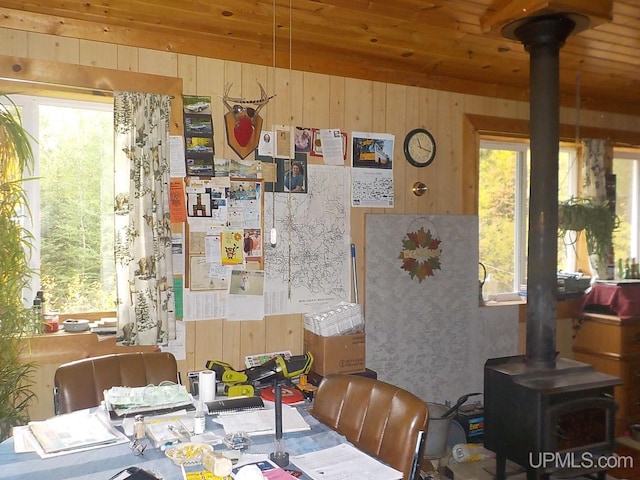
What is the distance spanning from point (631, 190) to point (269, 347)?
367 centimetres

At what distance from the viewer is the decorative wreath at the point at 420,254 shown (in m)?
3.71

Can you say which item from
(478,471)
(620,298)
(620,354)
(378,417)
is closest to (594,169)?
(620,298)

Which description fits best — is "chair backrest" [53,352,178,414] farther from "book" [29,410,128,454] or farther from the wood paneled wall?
the wood paneled wall

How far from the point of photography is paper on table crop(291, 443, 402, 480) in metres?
1.61

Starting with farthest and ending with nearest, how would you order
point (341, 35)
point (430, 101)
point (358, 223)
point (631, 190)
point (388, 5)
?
point (631, 190), point (430, 101), point (358, 223), point (341, 35), point (388, 5)

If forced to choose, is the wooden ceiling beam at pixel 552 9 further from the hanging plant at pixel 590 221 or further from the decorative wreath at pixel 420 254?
the hanging plant at pixel 590 221

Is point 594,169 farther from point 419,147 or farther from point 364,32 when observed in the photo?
point 364,32

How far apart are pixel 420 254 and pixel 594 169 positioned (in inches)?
72.6

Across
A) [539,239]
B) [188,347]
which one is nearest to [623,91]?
[539,239]

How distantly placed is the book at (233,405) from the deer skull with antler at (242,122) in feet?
4.90

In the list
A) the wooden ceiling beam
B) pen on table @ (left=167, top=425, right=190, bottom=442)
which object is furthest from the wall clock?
pen on table @ (left=167, top=425, right=190, bottom=442)

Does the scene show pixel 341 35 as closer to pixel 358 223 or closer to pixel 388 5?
pixel 388 5

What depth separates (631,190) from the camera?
5.02m

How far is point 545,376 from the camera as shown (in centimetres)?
296
